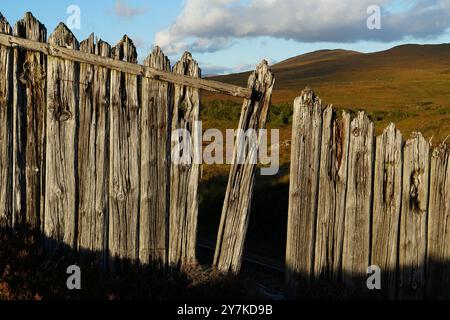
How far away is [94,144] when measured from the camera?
7328mm

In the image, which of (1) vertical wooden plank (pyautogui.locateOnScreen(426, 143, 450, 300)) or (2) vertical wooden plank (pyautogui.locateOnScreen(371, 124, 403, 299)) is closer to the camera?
(2) vertical wooden plank (pyautogui.locateOnScreen(371, 124, 403, 299))

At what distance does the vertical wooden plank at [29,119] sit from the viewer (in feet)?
24.8

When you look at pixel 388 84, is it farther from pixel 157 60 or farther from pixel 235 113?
pixel 157 60

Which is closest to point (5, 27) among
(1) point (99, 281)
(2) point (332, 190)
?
(1) point (99, 281)

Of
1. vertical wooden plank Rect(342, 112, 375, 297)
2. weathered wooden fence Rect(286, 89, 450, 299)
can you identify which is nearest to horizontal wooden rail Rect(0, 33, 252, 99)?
weathered wooden fence Rect(286, 89, 450, 299)

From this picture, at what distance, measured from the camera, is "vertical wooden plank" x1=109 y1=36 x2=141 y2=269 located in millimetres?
7270

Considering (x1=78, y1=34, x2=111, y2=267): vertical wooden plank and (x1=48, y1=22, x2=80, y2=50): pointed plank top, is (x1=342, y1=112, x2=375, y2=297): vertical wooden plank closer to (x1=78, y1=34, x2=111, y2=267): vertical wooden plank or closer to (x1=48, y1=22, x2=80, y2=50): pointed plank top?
(x1=78, y1=34, x2=111, y2=267): vertical wooden plank

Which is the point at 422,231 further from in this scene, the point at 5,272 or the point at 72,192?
the point at 5,272

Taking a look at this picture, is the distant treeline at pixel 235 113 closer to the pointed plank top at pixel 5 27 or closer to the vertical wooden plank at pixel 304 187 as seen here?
the vertical wooden plank at pixel 304 187

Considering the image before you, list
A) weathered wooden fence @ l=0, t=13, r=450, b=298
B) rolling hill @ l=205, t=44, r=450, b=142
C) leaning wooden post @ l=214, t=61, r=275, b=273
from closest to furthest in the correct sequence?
leaning wooden post @ l=214, t=61, r=275, b=273
weathered wooden fence @ l=0, t=13, r=450, b=298
rolling hill @ l=205, t=44, r=450, b=142

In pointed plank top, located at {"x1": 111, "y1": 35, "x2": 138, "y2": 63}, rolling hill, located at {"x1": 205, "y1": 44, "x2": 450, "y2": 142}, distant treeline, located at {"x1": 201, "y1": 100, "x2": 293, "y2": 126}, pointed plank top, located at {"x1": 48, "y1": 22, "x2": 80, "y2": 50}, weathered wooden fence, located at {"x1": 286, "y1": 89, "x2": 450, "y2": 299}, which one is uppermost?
rolling hill, located at {"x1": 205, "y1": 44, "x2": 450, "y2": 142}

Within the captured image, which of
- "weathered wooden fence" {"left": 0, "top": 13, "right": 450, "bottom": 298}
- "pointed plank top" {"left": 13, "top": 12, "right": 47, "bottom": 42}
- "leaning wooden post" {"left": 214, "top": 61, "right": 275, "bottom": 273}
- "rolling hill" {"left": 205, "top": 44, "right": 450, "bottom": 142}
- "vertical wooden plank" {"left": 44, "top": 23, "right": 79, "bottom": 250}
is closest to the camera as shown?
"leaning wooden post" {"left": 214, "top": 61, "right": 275, "bottom": 273}

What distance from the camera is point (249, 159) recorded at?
7.20 meters

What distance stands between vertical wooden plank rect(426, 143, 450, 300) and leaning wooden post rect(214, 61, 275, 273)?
2.07m
